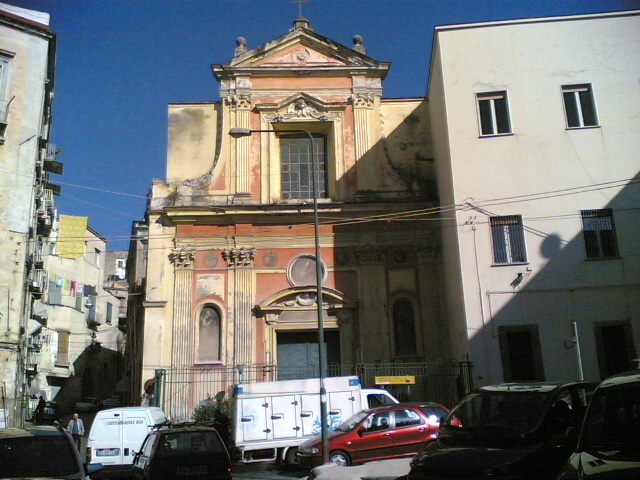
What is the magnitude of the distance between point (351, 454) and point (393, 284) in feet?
30.2

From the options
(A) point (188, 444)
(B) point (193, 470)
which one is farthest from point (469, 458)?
(A) point (188, 444)

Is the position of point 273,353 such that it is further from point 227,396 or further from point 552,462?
point 552,462

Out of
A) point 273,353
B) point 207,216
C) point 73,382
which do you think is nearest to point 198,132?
point 207,216

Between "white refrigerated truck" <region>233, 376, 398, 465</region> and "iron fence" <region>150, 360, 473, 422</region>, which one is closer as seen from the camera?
"white refrigerated truck" <region>233, 376, 398, 465</region>

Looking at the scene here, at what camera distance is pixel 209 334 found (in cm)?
2117

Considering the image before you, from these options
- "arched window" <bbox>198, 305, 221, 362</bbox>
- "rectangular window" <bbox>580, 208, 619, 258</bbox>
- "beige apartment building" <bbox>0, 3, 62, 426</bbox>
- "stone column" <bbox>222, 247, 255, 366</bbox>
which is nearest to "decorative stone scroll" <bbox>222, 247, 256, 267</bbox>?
"stone column" <bbox>222, 247, 255, 366</bbox>

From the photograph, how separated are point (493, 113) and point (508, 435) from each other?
13.2 m

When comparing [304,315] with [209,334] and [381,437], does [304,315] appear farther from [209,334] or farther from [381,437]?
[381,437]

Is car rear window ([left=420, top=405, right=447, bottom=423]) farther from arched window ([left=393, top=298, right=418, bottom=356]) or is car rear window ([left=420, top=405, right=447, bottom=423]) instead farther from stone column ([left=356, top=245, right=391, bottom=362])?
arched window ([left=393, top=298, right=418, bottom=356])

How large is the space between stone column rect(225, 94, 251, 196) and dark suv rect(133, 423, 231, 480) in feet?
41.0

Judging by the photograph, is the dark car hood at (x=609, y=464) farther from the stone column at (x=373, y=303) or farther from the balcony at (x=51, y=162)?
the balcony at (x=51, y=162)

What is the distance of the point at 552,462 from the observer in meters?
7.48

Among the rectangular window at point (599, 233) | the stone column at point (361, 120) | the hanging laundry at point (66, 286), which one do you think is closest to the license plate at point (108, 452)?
the stone column at point (361, 120)

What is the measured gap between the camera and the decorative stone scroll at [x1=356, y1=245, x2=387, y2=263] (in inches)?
Answer: 854
